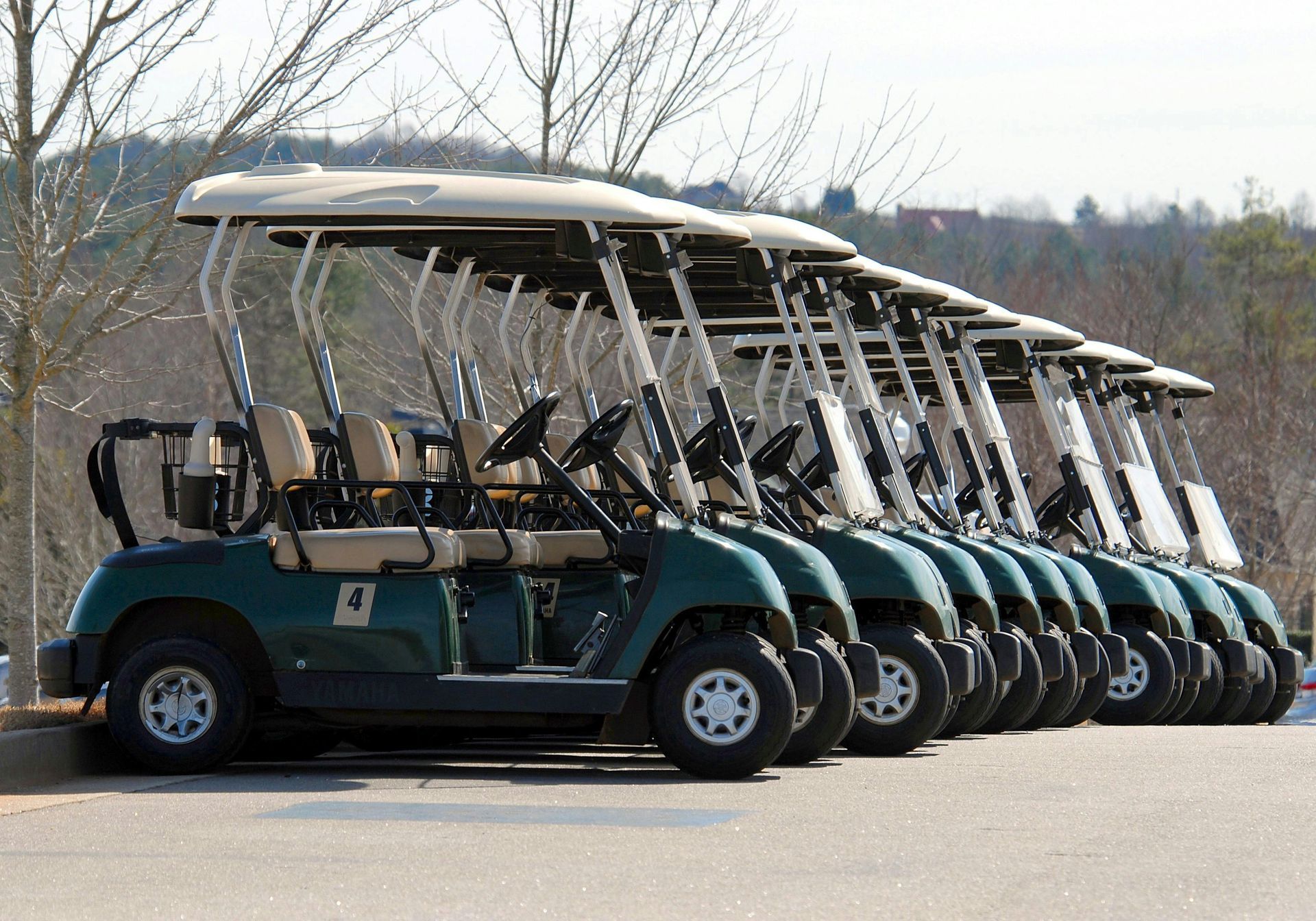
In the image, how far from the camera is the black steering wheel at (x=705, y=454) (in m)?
9.12

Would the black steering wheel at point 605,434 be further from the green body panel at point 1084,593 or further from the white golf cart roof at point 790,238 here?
the green body panel at point 1084,593

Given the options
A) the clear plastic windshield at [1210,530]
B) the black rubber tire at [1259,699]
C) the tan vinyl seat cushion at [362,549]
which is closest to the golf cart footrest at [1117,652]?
the black rubber tire at [1259,699]

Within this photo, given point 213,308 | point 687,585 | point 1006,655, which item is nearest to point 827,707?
point 687,585

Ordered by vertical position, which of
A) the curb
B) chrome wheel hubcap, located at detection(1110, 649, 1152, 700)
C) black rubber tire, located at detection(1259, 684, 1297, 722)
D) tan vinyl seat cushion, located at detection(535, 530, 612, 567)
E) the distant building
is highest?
the distant building

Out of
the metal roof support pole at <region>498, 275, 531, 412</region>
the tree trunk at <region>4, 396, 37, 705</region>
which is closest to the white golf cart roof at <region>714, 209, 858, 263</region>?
the metal roof support pole at <region>498, 275, 531, 412</region>

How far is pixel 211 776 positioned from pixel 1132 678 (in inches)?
267

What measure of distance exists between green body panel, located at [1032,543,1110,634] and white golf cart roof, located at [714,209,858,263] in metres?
3.12

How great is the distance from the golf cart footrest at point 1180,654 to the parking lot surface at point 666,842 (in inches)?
158

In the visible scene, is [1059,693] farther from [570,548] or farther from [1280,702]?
[1280,702]

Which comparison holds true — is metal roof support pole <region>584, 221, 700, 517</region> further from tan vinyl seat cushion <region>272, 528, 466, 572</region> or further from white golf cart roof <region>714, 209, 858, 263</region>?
white golf cart roof <region>714, 209, 858, 263</region>

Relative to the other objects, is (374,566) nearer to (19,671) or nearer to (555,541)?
(555,541)

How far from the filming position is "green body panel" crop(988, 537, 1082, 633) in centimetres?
1166

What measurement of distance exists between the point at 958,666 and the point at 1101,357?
5828mm

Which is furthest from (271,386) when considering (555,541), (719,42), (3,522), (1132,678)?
(555,541)
